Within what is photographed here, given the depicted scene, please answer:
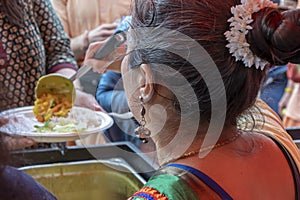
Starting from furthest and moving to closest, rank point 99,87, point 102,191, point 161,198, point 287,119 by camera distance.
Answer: point 287,119 → point 99,87 → point 102,191 → point 161,198

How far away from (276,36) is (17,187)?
385 millimetres

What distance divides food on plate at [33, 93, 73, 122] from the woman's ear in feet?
1.90

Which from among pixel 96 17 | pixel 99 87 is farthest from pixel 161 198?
pixel 96 17

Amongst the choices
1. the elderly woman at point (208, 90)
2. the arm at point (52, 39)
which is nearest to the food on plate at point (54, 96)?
the arm at point (52, 39)

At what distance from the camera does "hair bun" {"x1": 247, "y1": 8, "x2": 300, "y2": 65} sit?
564 millimetres

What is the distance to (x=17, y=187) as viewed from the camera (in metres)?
0.56

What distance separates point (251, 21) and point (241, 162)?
213mm

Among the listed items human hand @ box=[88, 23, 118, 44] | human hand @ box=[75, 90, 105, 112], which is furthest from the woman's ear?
human hand @ box=[88, 23, 118, 44]

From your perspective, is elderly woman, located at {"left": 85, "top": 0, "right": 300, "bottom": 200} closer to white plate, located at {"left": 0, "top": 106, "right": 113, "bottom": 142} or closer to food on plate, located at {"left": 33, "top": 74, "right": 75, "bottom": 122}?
white plate, located at {"left": 0, "top": 106, "right": 113, "bottom": 142}

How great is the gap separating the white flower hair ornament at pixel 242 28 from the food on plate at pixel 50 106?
71 cm

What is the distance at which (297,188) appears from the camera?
0.70 metres

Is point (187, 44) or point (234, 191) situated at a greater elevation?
point (187, 44)

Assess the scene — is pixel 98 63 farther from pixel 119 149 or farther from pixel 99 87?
pixel 99 87

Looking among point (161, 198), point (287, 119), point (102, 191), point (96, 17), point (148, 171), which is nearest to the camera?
point (161, 198)
